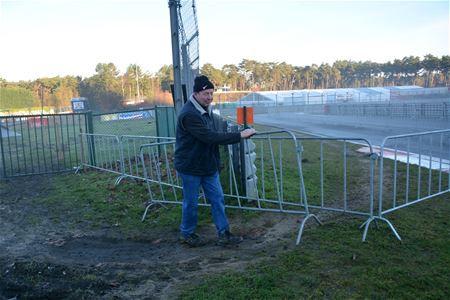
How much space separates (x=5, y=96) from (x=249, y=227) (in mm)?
57740

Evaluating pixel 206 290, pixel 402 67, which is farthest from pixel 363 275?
pixel 402 67

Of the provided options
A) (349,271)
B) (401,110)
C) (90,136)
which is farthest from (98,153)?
(401,110)

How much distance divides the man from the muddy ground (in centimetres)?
25

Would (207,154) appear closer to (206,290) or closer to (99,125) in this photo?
(206,290)

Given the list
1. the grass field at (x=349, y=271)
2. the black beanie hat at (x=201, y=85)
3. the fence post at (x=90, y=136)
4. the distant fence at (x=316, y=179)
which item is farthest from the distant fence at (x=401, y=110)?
the black beanie hat at (x=201, y=85)

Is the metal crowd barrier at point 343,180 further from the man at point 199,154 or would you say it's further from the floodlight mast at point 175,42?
the floodlight mast at point 175,42

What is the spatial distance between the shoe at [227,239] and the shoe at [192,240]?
0.79 feet

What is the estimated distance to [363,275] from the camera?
3709 mm

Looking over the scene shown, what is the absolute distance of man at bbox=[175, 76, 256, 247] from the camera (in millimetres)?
4527

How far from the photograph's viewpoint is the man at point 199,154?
453 cm

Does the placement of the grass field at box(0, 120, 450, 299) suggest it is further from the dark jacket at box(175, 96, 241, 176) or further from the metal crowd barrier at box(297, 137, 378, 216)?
the dark jacket at box(175, 96, 241, 176)

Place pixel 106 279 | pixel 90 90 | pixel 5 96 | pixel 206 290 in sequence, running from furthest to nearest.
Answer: pixel 90 90
pixel 5 96
pixel 106 279
pixel 206 290

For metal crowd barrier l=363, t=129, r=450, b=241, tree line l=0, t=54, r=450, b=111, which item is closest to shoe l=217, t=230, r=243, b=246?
metal crowd barrier l=363, t=129, r=450, b=241

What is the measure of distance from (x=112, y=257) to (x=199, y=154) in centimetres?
161
